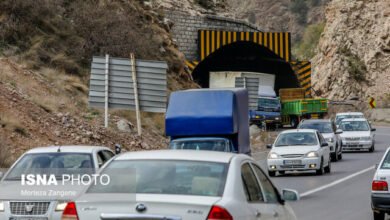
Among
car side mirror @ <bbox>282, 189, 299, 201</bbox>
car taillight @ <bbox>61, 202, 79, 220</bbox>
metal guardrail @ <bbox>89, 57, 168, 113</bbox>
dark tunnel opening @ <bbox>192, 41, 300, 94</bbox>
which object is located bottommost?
car side mirror @ <bbox>282, 189, 299, 201</bbox>

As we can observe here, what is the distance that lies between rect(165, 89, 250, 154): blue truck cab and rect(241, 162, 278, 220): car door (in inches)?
434

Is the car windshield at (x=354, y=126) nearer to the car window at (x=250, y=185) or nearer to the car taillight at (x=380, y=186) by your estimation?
→ the car taillight at (x=380, y=186)

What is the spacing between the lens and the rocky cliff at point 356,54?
79250mm

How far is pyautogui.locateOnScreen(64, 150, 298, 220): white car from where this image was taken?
5.96 m

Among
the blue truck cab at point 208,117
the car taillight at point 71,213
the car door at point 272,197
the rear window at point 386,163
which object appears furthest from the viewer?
the blue truck cab at point 208,117

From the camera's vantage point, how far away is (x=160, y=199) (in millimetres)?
6078

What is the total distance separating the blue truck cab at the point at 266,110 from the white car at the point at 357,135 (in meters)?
17.4

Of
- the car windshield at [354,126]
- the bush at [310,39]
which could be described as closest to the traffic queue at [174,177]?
the car windshield at [354,126]

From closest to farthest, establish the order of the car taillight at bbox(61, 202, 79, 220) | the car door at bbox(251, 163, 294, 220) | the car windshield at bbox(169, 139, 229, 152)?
the car taillight at bbox(61, 202, 79, 220) → the car door at bbox(251, 163, 294, 220) → the car windshield at bbox(169, 139, 229, 152)

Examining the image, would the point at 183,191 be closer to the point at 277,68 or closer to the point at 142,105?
the point at 142,105

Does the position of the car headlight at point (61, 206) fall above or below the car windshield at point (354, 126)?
above

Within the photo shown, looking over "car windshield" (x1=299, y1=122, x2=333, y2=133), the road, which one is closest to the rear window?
the road

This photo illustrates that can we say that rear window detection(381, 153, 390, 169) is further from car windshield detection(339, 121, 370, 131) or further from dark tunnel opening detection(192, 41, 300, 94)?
dark tunnel opening detection(192, 41, 300, 94)

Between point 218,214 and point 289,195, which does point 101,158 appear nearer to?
point 289,195
